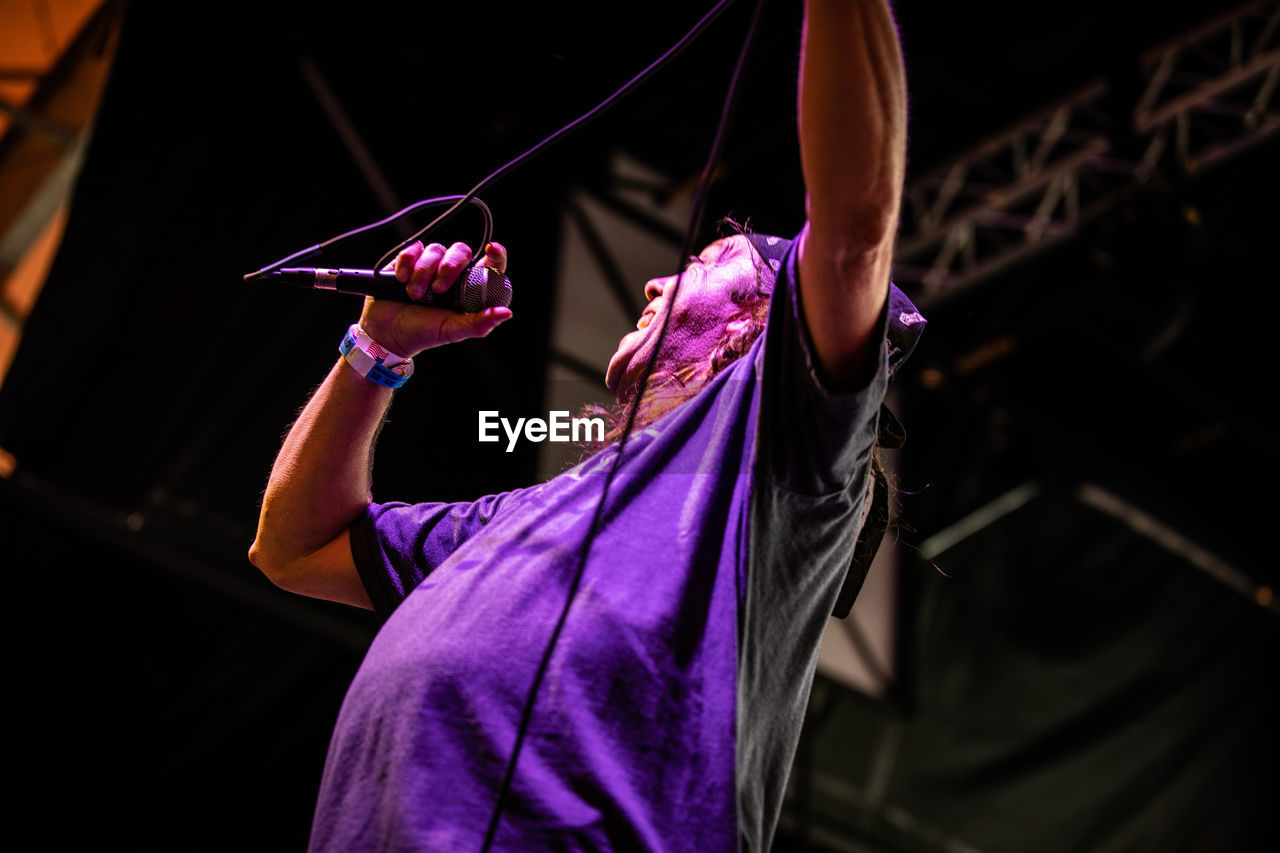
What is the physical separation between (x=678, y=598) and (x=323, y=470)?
545 millimetres

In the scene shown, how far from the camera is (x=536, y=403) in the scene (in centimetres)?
294

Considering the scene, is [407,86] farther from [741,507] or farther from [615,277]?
[741,507]

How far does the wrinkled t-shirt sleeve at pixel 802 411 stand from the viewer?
889 millimetres

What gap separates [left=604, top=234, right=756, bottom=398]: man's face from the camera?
4.13ft

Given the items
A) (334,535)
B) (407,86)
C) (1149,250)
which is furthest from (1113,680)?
(334,535)

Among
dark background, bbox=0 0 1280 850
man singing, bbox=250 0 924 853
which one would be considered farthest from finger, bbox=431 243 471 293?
dark background, bbox=0 0 1280 850

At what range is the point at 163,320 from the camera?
8.90ft

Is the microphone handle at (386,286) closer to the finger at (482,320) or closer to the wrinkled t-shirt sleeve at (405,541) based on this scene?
the finger at (482,320)

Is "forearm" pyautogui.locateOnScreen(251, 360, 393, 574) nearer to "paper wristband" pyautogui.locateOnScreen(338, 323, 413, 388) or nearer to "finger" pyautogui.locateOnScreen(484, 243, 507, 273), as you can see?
"paper wristband" pyautogui.locateOnScreen(338, 323, 413, 388)

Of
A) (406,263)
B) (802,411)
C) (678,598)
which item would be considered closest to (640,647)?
(678,598)

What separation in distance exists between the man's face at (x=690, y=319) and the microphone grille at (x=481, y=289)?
206 millimetres

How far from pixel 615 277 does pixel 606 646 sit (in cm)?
305

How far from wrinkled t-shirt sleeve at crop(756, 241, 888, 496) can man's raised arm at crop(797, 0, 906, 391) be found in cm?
2

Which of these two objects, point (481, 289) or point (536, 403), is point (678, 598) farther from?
point (536, 403)
